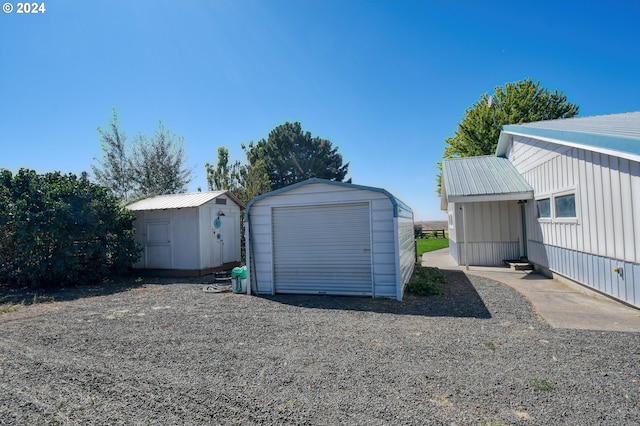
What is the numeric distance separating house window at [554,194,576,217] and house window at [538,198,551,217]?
1.74 ft

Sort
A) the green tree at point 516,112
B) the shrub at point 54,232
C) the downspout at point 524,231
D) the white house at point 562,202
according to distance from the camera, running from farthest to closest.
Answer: the green tree at point 516,112 → the downspout at point 524,231 → the shrub at point 54,232 → the white house at point 562,202

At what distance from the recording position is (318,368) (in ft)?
11.8

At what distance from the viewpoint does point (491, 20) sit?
9258mm

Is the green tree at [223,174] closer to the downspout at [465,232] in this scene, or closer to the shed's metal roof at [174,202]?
the shed's metal roof at [174,202]

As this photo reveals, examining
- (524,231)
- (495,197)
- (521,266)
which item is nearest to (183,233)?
(495,197)

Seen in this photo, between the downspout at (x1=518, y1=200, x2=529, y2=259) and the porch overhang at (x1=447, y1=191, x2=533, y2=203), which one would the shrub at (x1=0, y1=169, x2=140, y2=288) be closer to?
the porch overhang at (x1=447, y1=191, x2=533, y2=203)

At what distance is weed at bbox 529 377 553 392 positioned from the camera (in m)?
2.99

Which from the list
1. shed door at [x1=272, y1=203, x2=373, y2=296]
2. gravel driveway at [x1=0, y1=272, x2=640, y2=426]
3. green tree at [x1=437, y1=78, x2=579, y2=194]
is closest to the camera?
gravel driveway at [x1=0, y1=272, x2=640, y2=426]

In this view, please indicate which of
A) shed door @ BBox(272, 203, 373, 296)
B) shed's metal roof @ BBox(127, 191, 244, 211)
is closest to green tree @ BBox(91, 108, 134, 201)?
shed's metal roof @ BBox(127, 191, 244, 211)

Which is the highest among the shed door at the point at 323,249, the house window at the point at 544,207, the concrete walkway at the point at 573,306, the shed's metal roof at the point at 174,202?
the shed's metal roof at the point at 174,202

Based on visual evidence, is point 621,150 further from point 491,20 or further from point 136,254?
point 136,254

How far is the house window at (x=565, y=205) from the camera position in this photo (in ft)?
24.2

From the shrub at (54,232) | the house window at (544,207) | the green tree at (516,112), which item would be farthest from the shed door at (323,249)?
the green tree at (516,112)

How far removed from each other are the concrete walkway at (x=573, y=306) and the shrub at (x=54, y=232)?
11.4m
